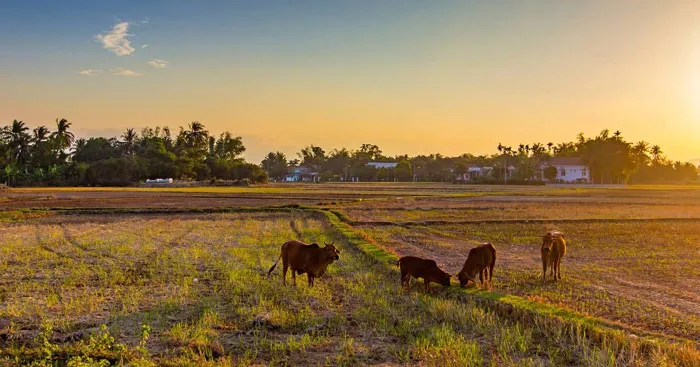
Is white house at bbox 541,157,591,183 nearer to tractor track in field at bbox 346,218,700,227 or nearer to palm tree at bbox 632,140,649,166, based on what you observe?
palm tree at bbox 632,140,649,166

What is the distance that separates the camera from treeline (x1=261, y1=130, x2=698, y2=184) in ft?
343

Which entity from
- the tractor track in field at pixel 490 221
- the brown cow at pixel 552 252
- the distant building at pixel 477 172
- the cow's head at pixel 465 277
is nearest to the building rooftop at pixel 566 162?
the distant building at pixel 477 172

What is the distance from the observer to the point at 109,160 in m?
88.5

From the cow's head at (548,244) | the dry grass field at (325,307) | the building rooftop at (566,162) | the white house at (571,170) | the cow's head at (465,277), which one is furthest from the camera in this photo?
the building rooftop at (566,162)

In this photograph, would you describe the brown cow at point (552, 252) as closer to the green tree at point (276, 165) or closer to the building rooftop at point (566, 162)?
the building rooftop at point (566, 162)

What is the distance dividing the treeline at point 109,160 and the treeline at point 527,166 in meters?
37.4

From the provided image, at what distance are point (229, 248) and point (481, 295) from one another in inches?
371

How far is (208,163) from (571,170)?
3155 inches

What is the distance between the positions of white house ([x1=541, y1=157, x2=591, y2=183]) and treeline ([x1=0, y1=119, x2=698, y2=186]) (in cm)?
135

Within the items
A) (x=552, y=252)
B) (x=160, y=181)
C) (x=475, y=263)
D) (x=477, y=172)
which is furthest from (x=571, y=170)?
(x=475, y=263)

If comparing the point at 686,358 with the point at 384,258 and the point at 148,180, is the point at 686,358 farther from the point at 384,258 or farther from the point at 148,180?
the point at 148,180

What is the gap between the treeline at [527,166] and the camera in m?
105

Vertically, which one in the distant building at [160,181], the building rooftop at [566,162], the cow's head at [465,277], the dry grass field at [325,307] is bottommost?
the dry grass field at [325,307]

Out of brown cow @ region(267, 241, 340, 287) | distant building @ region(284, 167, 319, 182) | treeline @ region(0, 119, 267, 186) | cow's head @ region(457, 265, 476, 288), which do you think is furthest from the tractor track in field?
distant building @ region(284, 167, 319, 182)
